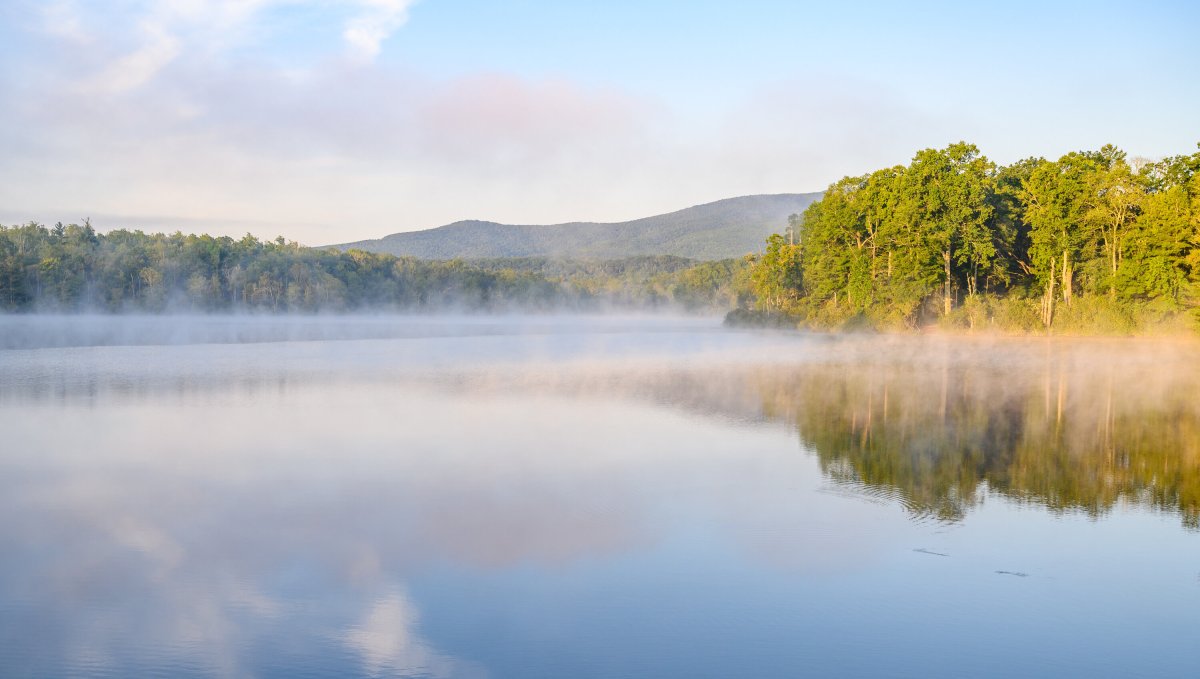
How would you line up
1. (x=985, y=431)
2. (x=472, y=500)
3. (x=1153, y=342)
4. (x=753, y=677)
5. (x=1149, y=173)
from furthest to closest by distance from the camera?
(x=1149, y=173) < (x=1153, y=342) < (x=985, y=431) < (x=472, y=500) < (x=753, y=677)

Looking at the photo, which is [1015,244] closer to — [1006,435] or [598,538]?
[1006,435]

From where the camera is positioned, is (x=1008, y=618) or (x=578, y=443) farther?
(x=578, y=443)

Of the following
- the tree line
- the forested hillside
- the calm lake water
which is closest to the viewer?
the calm lake water

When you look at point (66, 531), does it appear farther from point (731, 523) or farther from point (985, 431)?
point (985, 431)

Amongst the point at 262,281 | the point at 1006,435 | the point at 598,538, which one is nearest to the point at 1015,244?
the point at 1006,435

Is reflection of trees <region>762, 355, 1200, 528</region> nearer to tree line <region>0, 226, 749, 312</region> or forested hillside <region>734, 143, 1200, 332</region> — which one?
forested hillside <region>734, 143, 1200, 332</region>

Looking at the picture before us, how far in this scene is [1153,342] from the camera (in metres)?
36.6

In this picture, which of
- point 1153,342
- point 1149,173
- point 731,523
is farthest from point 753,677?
point 1149,173

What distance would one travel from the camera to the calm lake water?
508 cm

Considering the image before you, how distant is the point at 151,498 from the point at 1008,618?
7.83 metres

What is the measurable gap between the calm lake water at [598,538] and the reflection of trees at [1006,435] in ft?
0.25

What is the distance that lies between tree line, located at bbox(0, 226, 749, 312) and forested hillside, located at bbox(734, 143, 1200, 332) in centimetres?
3712

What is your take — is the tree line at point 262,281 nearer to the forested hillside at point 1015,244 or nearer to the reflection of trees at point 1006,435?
the forested hillside at point 1015,244

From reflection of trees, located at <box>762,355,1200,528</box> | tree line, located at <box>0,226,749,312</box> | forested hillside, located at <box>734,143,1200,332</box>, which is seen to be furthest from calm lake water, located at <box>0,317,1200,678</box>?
tree line, located at <box>0,226,749,312</box>
